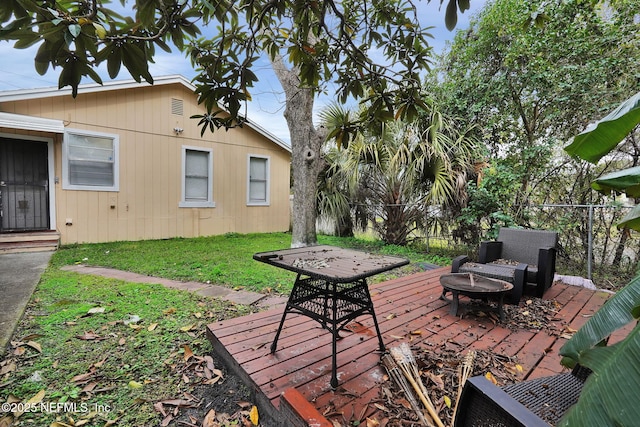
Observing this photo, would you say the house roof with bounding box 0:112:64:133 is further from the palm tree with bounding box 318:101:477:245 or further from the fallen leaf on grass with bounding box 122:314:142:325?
the palm tree with bounding box 318:101:477:245

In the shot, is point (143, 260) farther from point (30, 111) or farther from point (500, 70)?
point (500, 70)

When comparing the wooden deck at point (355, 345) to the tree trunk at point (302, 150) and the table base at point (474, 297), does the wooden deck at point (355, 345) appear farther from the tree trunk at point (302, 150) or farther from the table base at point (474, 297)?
the tree trunk at point (302, 150)

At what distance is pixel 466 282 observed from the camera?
10.3ft

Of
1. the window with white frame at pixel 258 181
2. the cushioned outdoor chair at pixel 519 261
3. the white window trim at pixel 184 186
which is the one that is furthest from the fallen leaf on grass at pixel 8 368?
the window with white frame at pixel 258 181

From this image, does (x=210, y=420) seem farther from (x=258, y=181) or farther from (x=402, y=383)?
(x=258, y=181)

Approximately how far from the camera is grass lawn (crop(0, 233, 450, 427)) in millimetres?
1772

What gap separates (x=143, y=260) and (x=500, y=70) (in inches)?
318

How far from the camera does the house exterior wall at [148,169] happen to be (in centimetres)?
662

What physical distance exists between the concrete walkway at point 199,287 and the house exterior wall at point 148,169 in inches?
95.1

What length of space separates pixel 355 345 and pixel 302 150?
4.76 m

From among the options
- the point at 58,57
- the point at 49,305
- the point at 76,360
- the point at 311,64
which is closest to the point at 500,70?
the point at 311,64

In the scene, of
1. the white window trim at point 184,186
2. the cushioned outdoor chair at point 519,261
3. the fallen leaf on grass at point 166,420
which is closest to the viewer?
the fallen leaf on grass at point 166,420

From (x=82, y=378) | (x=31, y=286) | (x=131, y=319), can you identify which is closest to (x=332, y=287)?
(x=82, y=378)

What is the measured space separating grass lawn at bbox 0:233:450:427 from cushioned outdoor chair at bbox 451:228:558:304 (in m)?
2.52
